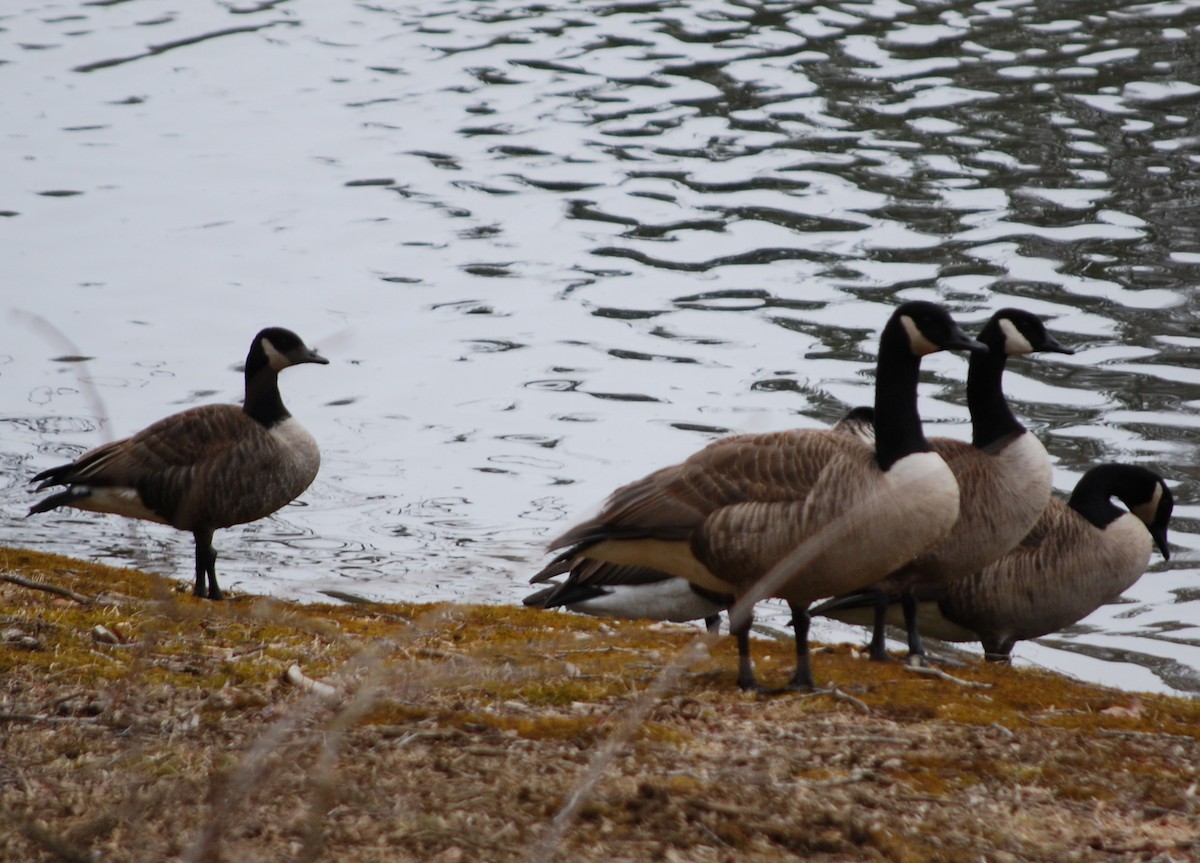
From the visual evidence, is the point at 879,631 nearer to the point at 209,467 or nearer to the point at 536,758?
the point at 536,758

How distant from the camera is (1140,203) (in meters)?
17.0

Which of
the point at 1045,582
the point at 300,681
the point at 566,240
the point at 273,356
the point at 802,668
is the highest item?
the point at 300,681

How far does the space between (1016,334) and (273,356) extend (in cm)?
500

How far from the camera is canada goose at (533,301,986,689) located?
6422mm

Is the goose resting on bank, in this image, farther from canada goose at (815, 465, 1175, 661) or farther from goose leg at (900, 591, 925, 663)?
canada goose at (815, 465, 1175, 661)

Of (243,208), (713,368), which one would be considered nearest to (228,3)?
(243,208)

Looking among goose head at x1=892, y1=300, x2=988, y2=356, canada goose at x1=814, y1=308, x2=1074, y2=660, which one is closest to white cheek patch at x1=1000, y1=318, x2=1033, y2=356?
canada goose at x1=814, y1=308, x2=1074, y2=660

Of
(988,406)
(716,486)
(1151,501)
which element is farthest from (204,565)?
(1151,501)

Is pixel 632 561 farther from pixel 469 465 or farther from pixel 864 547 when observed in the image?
pixel 469 465

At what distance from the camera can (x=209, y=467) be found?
9617 millimetres

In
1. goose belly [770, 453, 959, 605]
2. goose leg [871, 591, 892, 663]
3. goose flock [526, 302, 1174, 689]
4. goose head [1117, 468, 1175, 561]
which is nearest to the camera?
goose belly [770, 453, 959, 605]

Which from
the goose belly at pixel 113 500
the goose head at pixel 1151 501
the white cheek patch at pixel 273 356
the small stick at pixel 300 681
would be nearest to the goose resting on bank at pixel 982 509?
the goose head at pixel 1151 501

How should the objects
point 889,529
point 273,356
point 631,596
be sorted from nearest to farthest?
point 889,529, point 631,596, point 273,356

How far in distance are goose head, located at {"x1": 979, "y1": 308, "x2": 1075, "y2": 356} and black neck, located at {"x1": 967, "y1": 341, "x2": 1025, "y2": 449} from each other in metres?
0.14
